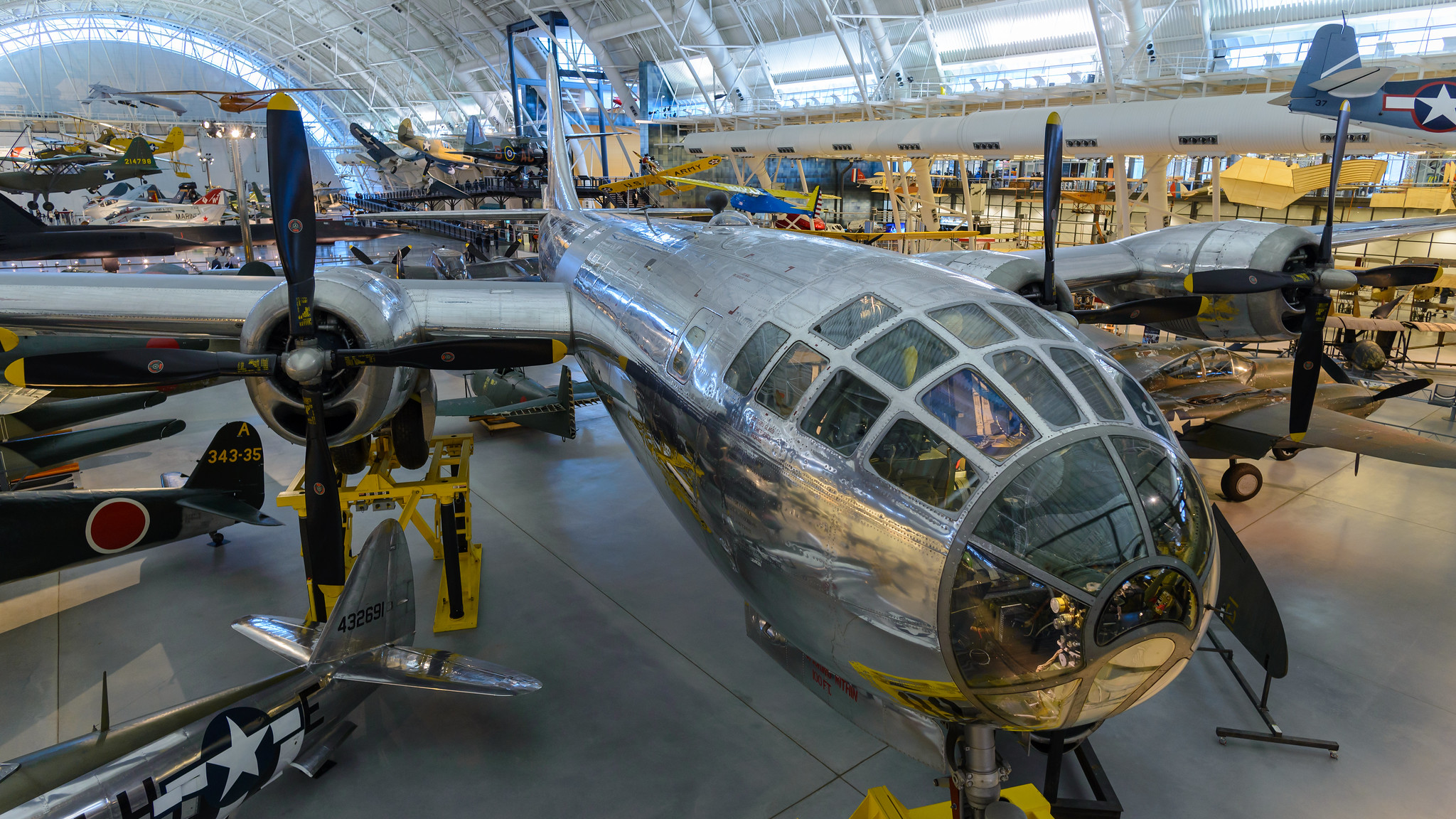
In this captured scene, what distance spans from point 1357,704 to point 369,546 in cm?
960

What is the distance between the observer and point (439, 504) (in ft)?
28.7

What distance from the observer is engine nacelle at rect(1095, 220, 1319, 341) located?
1065 cm

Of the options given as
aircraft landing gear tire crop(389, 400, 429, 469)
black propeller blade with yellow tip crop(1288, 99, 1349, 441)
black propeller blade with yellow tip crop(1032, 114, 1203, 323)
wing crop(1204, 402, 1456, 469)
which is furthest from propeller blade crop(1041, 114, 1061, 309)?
aircraft landing gear tire crop(389, 400, 429, 469)

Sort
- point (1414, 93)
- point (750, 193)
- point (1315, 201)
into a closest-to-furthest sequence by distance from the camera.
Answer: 1. point (1414, 93)
2. point (750, 193)
3. point (1315, 201)

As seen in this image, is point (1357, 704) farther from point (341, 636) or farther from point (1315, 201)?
point (1315, 201)

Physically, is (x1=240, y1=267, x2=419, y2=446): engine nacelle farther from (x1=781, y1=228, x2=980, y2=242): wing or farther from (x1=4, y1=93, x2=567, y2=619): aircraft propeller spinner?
(x1=781, y1=228, x2=980, y2=242): wing

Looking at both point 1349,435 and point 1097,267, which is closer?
point 1349,435

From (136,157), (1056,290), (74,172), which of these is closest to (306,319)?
(1056,290)

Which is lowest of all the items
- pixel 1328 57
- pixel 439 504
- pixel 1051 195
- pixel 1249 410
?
pixel 1249 410

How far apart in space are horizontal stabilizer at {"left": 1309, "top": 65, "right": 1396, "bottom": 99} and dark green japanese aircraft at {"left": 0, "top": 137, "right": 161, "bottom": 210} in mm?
42869

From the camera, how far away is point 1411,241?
28672 mm

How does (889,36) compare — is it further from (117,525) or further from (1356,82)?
→ (117,525)

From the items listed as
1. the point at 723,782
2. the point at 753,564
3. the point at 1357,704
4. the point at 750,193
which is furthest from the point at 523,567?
the point at 750,193

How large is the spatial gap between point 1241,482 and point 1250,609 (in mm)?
6115
